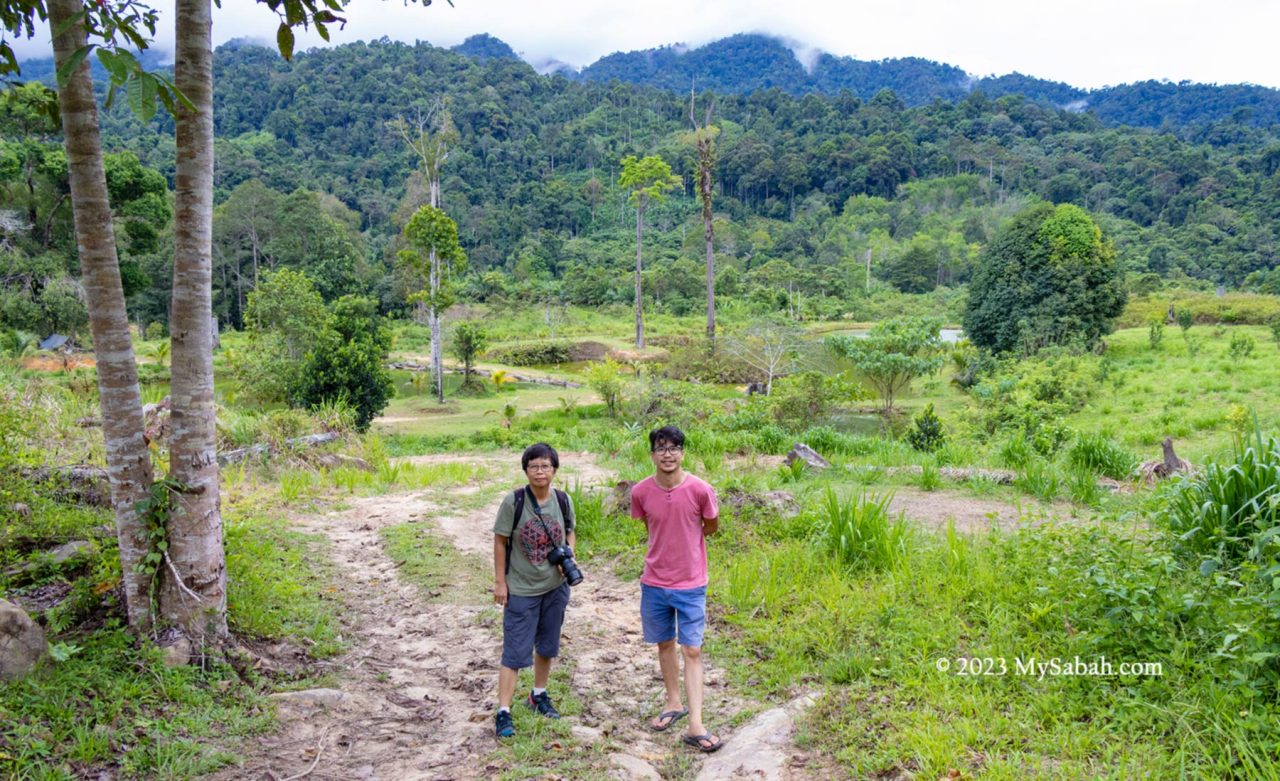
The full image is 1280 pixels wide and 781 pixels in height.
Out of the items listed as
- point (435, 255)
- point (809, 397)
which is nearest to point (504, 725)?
point (809, 397)

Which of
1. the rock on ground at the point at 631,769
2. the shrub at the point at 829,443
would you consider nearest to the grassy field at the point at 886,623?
the rock on ground at the point at 631,769

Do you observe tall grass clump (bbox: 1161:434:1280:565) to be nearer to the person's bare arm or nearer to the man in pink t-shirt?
the man in pink t-shirt

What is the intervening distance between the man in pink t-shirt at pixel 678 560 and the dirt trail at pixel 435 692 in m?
0.30

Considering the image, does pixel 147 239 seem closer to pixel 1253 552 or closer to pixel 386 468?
pixel 386 468

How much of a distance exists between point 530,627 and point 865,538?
244 centimetres

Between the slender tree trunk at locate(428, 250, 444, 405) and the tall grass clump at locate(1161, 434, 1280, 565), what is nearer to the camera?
the tall grass clump at locate(1161, 434, 1280, 565)

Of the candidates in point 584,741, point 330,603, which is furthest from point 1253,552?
point 330,603

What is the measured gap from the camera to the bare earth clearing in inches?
114

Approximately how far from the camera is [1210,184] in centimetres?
6053

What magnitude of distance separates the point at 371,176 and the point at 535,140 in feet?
64.0

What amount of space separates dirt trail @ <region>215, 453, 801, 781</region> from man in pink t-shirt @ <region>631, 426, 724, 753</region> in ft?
0.99

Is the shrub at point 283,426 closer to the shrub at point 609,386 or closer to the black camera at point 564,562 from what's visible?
the black camera at point 564,562

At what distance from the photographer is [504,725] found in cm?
315

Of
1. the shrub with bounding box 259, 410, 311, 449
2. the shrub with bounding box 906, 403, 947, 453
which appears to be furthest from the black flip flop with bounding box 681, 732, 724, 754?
the shrub with bounding box 906, 403, 947, 453
